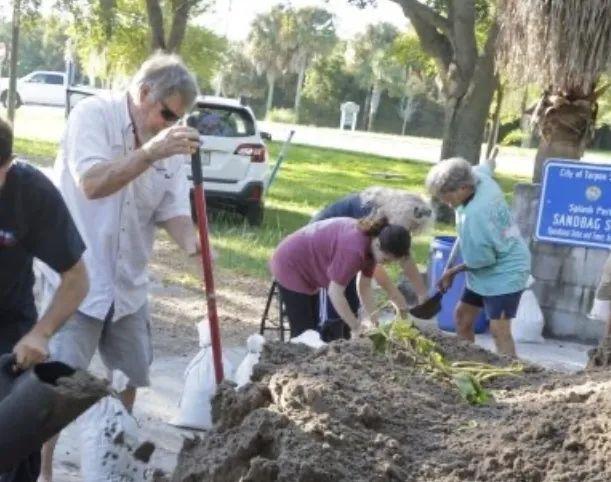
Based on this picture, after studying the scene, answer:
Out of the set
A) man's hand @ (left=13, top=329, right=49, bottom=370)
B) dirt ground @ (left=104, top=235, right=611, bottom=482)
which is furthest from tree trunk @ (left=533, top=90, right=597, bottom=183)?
man's hand @ (left=13, top=329, right=49, bottom=370)

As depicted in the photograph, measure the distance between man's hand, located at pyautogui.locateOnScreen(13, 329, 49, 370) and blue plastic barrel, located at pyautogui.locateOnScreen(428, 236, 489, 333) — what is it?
20.1ft

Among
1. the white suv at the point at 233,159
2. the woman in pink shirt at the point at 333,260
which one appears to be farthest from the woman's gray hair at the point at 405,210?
the white suv at the point at 233,159

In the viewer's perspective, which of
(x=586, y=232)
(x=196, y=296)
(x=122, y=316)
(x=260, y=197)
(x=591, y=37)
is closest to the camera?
(x=122, y=316)

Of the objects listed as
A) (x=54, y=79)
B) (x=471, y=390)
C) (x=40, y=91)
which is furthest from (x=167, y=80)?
(x=54, y=79)

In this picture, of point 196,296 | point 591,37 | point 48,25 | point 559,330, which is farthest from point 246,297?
point 48,25

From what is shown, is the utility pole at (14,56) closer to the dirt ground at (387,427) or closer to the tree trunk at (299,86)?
the dirt ground at (387,427)

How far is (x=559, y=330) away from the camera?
10656 mm

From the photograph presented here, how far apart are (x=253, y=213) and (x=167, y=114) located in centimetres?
1221

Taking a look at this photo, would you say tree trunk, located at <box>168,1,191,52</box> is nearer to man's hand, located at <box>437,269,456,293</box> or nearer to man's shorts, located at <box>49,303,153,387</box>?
man's hand, located at <box>437,269,456,293</box>

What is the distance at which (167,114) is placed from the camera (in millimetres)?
4855

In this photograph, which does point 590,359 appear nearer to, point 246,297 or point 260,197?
point 246,297

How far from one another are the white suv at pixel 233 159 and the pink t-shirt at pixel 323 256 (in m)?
9.93

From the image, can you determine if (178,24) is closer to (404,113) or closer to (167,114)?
(167,114)

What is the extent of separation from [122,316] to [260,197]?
38.8 ft
